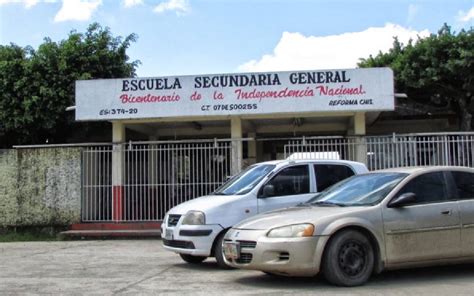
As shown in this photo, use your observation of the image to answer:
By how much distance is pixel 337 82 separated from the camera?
1479 cm

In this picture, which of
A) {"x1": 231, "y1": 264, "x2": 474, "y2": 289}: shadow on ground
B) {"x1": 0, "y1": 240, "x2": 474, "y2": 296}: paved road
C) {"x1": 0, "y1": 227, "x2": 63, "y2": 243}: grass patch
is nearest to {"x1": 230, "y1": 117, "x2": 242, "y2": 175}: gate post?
{"x1": 0, "y1": 240, "x2": 474, "y2": 296}: paved road

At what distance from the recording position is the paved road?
714cm

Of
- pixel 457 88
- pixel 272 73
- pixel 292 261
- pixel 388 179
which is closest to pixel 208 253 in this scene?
pixel 292 261

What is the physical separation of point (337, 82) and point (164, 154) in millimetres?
4994

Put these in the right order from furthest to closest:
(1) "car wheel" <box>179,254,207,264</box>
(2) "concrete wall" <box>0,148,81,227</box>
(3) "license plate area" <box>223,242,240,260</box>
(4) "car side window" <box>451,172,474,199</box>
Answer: (2) "concrete wall" <box>0,148,81,227</box>
(1) "car wheel" <box>179,254,207,264</box>
(4) "car side window" <box>451,172,474,199</box>
(3) "license plate area" <box>223,242,240,260</box>

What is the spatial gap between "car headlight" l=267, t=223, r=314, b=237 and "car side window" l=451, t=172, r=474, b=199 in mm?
2304

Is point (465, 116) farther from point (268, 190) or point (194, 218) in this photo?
point (194, 218)

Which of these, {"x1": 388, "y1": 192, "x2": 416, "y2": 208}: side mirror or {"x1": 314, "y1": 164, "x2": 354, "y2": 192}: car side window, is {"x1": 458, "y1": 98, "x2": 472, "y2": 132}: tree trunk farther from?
{"x1": 388, "y1": 192, "x2": 416, "y2": 208}: side mirror

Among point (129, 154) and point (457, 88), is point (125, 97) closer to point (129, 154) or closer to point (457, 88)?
point (129, 154)

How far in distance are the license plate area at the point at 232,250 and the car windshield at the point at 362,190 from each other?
1.34 m

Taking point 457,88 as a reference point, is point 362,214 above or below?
below

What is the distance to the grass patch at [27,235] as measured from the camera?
50.8 feet

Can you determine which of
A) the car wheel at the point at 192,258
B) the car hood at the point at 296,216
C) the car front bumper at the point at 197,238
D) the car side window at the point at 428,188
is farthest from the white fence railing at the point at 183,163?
the car hood at the point at 296,216

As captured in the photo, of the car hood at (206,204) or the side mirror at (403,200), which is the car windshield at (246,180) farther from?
the side mirror at (403,200)
